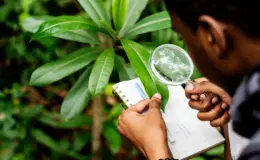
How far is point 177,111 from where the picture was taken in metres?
1.22

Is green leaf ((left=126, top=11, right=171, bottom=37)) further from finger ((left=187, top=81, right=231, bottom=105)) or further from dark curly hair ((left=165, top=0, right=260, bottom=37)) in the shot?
dark curly hair ((left=165, top=0, right=260, bottom=37))

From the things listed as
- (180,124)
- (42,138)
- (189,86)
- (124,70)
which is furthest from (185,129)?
(42,138)

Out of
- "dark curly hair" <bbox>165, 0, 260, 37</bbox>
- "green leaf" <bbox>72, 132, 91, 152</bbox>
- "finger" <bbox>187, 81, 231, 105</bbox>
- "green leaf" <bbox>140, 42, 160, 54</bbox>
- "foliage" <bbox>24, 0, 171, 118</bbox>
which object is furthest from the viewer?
"green leaf" <bbox>72, 132, 91, 152</bbox>

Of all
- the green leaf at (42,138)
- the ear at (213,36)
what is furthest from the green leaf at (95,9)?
the green leaf at (42,138)

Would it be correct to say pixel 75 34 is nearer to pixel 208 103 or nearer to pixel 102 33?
pixel 102 33

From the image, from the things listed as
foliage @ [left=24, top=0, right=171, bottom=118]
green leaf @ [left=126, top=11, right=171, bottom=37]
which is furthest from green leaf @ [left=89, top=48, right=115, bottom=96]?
green leaf @ [left=126, top=11, right=171, bottom=37]

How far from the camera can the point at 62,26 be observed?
1201 mm

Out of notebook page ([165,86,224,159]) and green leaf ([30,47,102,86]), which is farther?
green leaf ([30,47,102,86])

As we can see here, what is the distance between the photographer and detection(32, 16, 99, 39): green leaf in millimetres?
1182

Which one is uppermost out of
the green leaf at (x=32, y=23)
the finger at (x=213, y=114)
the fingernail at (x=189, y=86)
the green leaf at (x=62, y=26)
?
the green leaf at (x=62, y=26)

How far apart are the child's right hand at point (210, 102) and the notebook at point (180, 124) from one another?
2.0 inches

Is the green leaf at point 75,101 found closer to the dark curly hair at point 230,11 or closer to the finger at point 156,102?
the finger at point 156,102

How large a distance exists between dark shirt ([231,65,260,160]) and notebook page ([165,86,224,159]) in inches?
13.0

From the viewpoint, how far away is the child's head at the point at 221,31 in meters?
0.73
